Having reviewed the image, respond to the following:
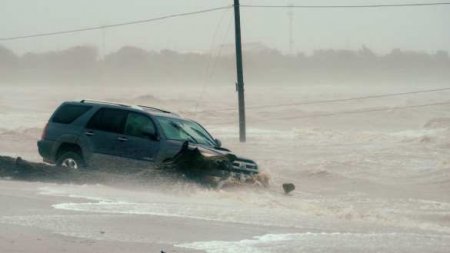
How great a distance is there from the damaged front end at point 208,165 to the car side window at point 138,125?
0.86m

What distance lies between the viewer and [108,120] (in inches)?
589

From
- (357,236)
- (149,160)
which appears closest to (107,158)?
(149,160)

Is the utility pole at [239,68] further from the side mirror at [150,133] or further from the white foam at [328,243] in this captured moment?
the white foam at [328,243]

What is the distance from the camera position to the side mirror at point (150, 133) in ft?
46.6

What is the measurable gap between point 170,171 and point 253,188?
5.55 feet

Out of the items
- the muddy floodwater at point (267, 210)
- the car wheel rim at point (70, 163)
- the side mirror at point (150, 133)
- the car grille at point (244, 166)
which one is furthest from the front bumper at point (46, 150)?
the car grille at point (244, 166)

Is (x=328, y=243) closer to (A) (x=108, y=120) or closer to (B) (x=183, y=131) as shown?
(B) (x=183, y=131)

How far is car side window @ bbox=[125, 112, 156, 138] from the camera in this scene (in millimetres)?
14383

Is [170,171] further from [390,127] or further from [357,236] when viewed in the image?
[390,127]

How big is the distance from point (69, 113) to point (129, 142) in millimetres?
1882

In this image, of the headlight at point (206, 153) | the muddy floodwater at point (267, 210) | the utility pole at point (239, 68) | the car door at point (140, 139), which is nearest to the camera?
the muddy floodwater at point (267, 210)

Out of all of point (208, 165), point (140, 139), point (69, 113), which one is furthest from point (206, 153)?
point (69, 113)

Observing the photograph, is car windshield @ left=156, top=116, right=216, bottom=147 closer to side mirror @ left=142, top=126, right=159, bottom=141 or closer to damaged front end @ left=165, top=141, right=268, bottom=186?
side mirror @ left=142, top=126, right=159, bottom=141

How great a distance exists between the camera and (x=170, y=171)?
44.2 feet
